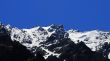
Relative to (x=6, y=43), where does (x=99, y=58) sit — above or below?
above

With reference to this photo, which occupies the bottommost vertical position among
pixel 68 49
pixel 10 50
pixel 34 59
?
pixel 34 59

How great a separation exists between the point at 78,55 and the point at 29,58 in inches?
2218

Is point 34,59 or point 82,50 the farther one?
point 82,50

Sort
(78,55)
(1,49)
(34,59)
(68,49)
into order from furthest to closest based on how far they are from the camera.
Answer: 1. (68,49)
2. (78,55)
3. (1,49)
4. (34,59)

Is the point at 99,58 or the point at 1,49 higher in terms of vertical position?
the point at 99,58

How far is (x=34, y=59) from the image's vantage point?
10625 centimetres

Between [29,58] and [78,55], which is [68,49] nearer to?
[78,55]

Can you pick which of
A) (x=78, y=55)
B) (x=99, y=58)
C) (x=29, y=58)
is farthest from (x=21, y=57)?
(x=99, y=58)

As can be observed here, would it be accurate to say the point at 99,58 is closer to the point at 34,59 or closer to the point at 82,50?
the point at 82,50

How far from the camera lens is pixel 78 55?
533 feet

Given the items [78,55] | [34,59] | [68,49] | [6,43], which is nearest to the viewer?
[34,59]

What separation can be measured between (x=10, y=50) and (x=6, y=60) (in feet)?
20.7

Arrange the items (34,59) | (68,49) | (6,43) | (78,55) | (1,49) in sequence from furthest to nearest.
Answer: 1. (68,49)
2. (78,55)
3. (6,43)
4. (1,49)
5. (34,59)

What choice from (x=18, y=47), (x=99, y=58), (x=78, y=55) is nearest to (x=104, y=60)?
(x=99, y=58)
